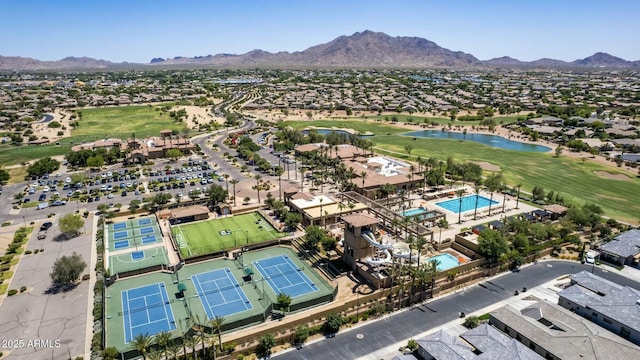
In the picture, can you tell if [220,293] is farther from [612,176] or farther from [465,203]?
[612,176]

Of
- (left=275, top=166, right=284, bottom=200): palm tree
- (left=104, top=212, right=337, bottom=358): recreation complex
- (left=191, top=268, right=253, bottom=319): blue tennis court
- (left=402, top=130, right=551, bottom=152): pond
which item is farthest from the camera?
(left=402, top=130, right=551, bottom=152): pond

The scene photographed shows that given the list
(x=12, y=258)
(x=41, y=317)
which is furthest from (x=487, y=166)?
→ (x=12, y=258)

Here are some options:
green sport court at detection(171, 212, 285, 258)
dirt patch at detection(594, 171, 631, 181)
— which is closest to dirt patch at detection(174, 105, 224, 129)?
green sport court at detection(171, 212, 285, 258)

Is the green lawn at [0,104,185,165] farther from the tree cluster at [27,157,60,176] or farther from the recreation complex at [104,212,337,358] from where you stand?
the recreation complex at [104,212,337,358]

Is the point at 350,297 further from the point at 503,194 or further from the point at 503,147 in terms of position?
the point at 503,147

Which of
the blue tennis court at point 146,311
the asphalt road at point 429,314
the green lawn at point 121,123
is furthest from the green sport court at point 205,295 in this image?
the green lawn at point 121,123

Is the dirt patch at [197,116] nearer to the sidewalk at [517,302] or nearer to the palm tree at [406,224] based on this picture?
the palm tree at [406,224]
